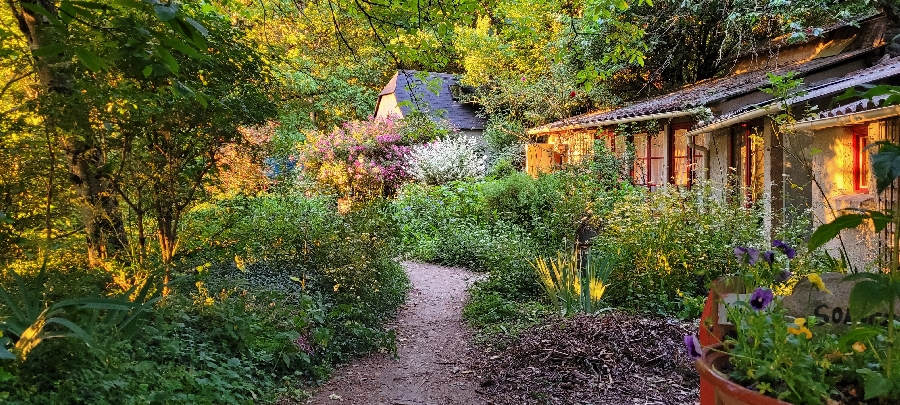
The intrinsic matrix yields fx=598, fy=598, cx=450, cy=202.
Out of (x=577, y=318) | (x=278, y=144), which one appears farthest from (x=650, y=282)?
(x=278, y=144)

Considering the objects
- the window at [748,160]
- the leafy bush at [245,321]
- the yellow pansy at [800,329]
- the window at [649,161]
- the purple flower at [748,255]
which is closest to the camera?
the yellow pansy at [800,329]

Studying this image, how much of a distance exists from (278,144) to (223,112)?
133 cm

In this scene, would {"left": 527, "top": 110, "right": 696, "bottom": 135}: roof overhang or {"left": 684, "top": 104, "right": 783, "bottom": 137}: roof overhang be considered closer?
{"left": 684, "top": 104, "right": 783, "bottom": 137}: roof overhang

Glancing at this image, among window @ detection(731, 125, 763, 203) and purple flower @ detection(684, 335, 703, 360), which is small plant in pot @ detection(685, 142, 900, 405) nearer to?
purple flower @ detection(684, 335, 703, 360)

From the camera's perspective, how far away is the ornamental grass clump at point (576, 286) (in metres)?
5.76

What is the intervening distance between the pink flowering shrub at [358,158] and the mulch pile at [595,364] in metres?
11.4

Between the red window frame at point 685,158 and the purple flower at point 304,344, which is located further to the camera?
the red window frame at point 685,158

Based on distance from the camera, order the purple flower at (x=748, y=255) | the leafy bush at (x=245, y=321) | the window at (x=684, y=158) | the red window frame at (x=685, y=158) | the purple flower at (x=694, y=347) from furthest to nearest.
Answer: the red window frame at (x=685, y=158) → the window at (x=684, y=158) → the leafy bush at (x=245, y=321) → the purple flower at (x=748, y=255) → the purple flower at (x=694, y=347)

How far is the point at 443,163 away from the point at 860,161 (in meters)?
11.3

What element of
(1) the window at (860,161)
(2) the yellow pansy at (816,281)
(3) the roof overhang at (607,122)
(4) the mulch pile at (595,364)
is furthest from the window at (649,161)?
(2) the yellow pansy at (816,281)

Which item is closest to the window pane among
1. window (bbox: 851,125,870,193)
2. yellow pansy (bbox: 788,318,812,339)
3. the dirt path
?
window (bbox: 851,125,870,193)

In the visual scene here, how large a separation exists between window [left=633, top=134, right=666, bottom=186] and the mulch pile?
22.6ft

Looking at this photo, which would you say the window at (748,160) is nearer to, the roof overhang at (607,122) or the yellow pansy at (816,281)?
the roof overhang at (607,122)

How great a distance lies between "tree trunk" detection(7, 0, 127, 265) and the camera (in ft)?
13.4
